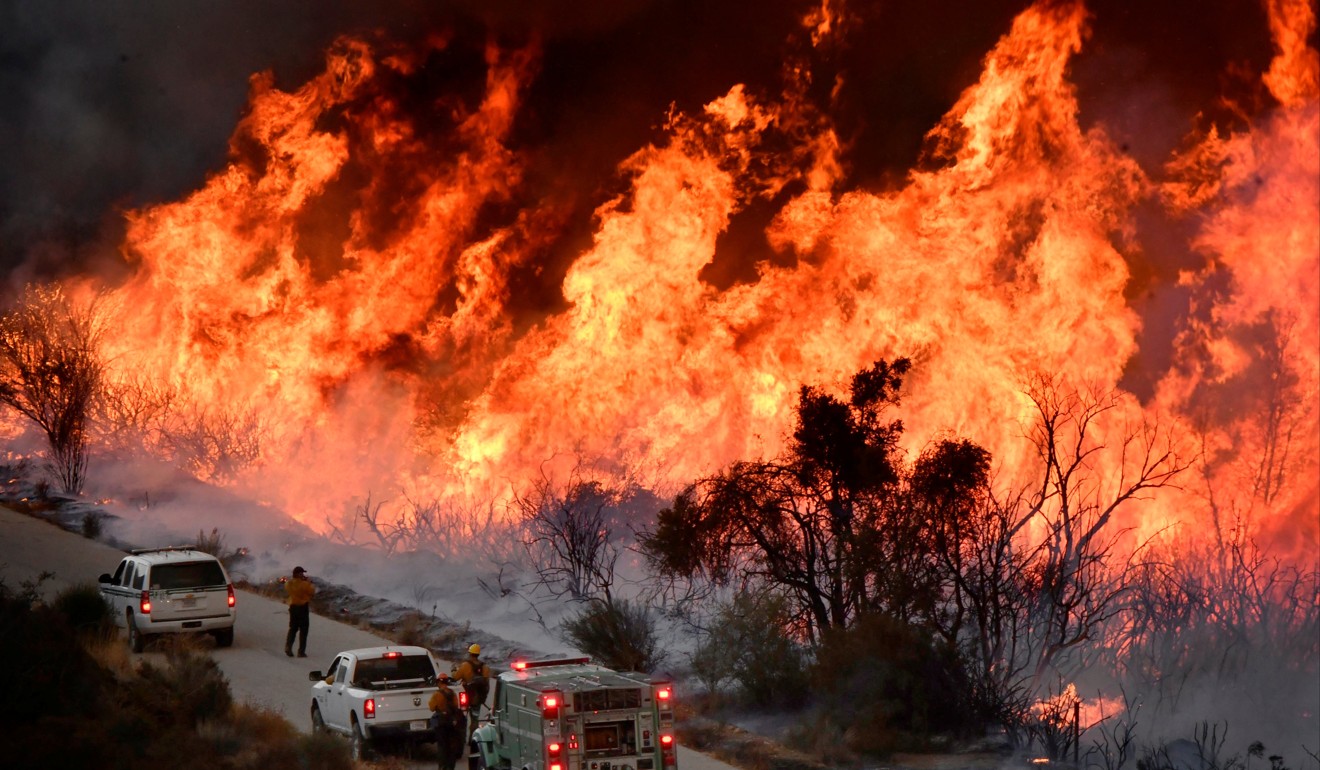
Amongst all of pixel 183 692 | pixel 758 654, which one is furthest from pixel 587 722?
pixel 758 654

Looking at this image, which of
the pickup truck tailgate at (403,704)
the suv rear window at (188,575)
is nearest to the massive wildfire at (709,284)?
the suv rear window at (188,575)

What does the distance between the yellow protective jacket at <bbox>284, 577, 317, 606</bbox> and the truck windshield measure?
680 cm

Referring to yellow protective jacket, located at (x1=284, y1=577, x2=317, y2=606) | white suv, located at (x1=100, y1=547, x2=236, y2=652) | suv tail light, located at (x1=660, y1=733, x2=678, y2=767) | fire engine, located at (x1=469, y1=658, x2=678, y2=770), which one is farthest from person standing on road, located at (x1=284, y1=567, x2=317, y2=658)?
suv tail light, located at (x1=660, y1=733, x2=678, y2=767)

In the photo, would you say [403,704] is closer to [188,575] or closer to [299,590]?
[299,590]

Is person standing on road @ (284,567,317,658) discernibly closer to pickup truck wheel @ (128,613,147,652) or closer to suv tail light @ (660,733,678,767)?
pickup truck wheel @ (128,613,147,652)

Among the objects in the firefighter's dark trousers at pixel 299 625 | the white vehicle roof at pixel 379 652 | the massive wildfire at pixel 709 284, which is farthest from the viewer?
the massive wildfire at pixel 709 284

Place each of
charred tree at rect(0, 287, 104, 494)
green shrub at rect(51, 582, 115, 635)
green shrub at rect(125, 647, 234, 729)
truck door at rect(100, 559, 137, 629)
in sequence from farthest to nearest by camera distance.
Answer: charred tree at rect(0, 287, 104, 494)
truck door at rect(100, 559, 137, 629)
green shrub at rect(51, 582, 115, 635)
green shrub at rect(125, 647, 234, 729)

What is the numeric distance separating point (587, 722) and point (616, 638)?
39.6ft

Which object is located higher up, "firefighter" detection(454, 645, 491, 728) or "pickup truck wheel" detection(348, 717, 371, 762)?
"firefighter" detection(454, 645, 491, 728)

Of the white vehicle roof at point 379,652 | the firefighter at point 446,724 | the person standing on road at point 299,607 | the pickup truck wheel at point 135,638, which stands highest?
the person standing on road at point 299,607

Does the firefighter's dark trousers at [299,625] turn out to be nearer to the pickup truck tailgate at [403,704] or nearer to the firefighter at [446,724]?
the pickup truck tailgate at [403,704]

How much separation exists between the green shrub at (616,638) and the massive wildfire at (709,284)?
11.0 meters

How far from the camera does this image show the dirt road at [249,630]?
26719mm

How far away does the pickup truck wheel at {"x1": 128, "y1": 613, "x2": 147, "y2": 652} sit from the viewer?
29.5 metres
